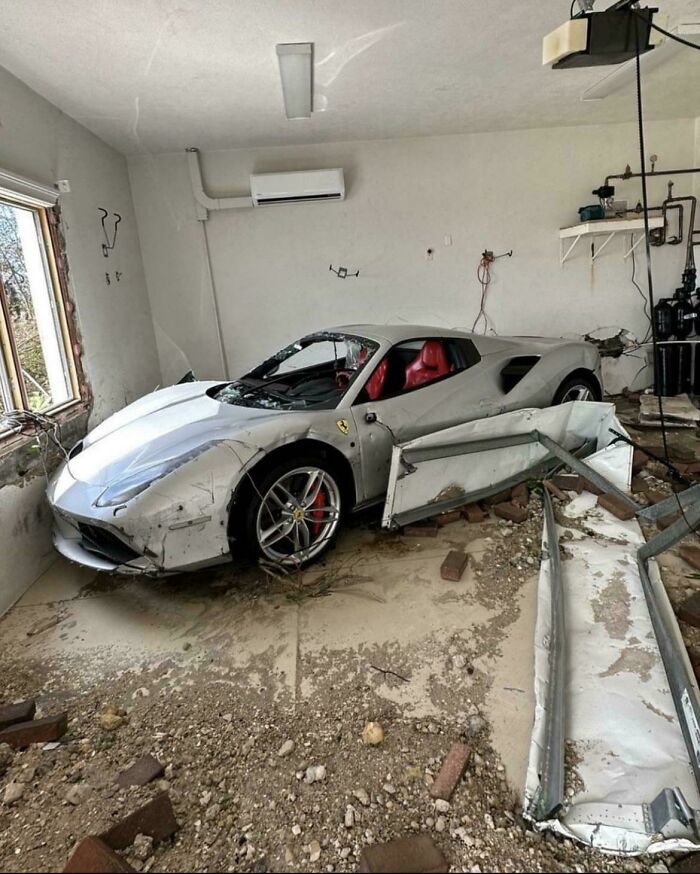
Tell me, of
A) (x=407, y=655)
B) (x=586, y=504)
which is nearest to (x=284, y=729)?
(x=407, y=655)

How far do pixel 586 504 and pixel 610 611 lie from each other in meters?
1.03

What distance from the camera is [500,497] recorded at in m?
3.21

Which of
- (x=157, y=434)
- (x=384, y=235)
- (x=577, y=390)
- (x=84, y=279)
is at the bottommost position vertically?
(x=577, y=390)

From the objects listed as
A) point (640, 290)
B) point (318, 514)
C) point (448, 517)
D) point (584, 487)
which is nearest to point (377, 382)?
point (318, 514)

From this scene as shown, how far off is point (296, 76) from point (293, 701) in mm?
3731

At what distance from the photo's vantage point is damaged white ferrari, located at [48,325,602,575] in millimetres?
2256

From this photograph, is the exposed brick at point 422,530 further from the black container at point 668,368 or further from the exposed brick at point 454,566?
the black container at point 668,368

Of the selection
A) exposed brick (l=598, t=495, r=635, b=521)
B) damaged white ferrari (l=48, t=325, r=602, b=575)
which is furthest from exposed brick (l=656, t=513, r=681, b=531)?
damaged white ferrari (l=48, t=325, r=602, b=575)

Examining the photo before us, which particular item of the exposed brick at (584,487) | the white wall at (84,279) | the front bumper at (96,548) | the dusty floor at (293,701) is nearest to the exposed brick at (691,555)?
the dusty floor at (293,701)

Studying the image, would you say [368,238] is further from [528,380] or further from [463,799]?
[463,799]

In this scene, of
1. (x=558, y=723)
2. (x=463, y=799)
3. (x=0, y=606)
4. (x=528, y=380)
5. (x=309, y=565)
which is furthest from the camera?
(x=528, y=380)

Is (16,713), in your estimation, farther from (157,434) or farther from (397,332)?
(397,332)

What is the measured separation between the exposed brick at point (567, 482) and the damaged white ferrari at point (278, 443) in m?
0.54

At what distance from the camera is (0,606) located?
2.51 metres
